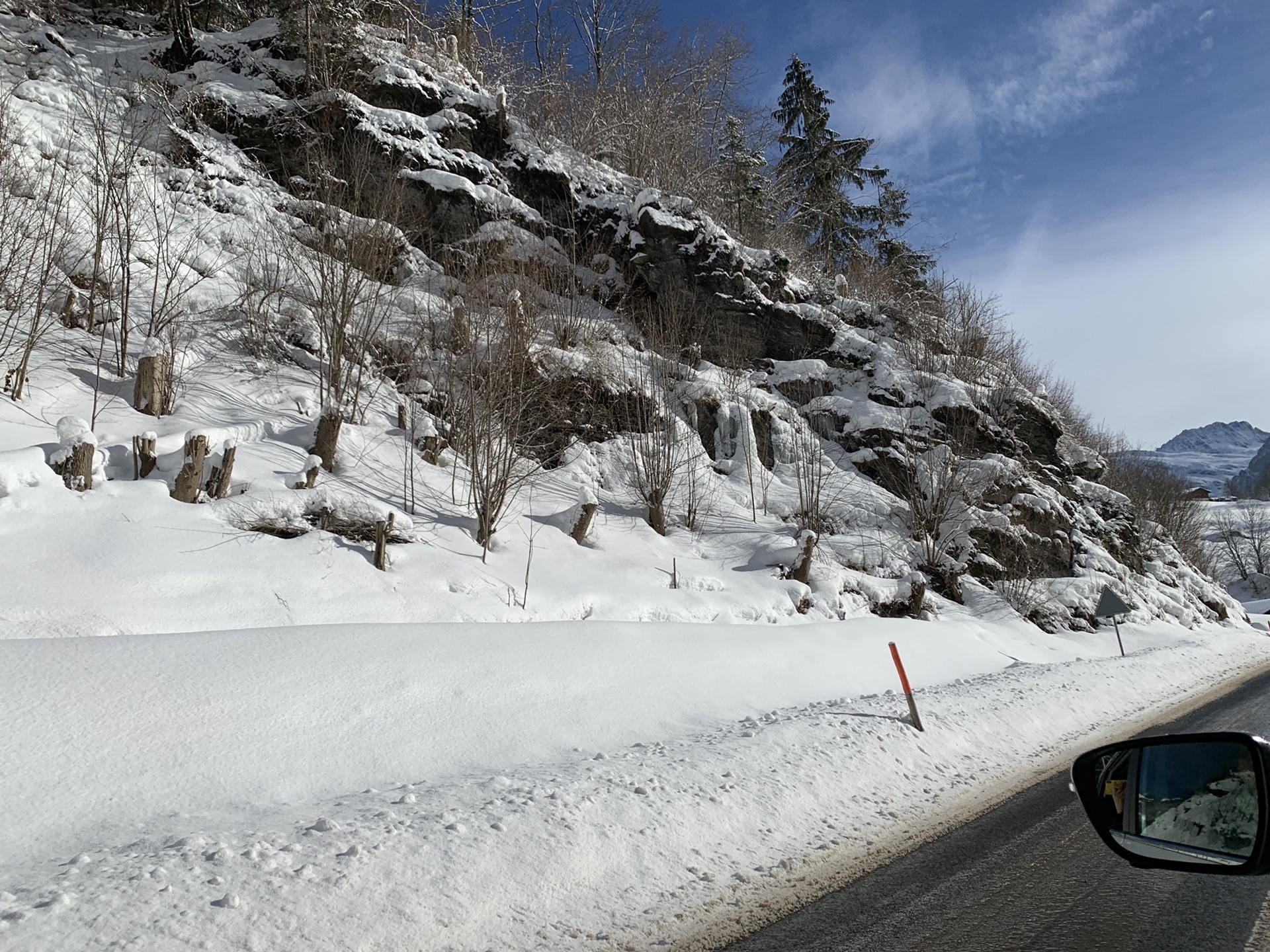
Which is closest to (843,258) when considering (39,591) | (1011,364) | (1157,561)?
(1011,364)

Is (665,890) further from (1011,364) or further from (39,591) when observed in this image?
(1011,364)

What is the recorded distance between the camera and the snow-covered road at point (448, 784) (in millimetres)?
3262

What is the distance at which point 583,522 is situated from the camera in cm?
1184

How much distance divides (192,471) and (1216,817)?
8.91 m

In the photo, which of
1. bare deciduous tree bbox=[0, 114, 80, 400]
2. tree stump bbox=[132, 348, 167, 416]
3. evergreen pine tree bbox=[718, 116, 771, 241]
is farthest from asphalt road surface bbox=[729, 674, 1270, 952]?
evergreen pine tree bbox=[718, 116, 771, 241]

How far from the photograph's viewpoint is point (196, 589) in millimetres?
6719

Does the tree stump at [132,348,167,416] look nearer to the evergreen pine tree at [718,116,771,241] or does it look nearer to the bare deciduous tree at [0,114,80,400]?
the bare deciduous tree at [0,114,80,400]

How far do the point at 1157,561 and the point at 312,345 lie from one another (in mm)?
26438

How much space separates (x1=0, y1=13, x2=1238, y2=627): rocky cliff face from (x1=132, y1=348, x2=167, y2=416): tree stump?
6.22 metres

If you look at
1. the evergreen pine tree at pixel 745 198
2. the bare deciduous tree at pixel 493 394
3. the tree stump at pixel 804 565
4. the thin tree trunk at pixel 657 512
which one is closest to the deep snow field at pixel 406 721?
the bare deciduous tree at pixel 493 394

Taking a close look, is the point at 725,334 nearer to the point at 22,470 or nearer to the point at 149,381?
the point at 149,381

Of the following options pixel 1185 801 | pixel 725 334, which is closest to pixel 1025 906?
pixel 1185 801

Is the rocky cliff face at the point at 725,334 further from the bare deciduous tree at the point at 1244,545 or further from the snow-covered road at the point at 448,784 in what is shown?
the bare deciduous tree at the point at 1244,545

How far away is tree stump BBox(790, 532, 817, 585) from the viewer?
13164 mm
